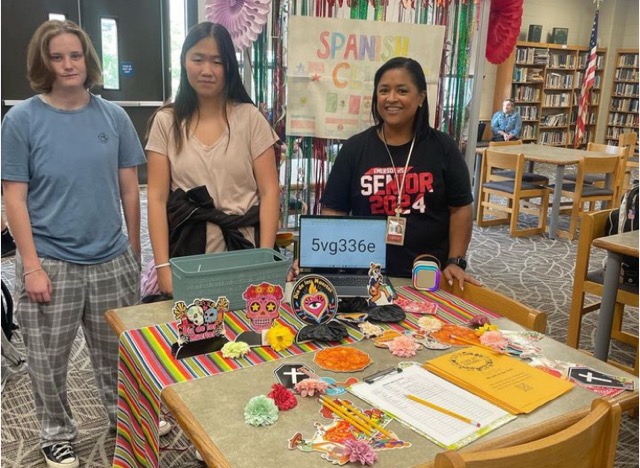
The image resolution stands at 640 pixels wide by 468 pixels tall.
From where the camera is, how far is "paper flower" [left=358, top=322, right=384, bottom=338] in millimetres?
1619

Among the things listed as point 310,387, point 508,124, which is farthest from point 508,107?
point 310,387

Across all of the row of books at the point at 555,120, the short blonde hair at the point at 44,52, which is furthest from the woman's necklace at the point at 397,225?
the row of books at the point at 555,120

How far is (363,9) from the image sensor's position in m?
2.88

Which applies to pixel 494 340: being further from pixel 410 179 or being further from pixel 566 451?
pixel 410 179

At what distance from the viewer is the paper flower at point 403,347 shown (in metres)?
1.51

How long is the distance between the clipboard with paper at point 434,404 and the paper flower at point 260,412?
0.66 ft

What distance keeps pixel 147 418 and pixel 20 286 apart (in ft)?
2.77

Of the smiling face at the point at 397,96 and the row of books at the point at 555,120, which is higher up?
the smiling face at the point at 397,96

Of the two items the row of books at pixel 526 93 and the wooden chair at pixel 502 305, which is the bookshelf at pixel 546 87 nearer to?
the row of books at pixel 526 93

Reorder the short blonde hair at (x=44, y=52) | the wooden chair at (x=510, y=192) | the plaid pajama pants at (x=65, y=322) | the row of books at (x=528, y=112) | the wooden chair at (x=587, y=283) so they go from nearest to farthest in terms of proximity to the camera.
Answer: the short blonde hair at (x=44, y=52) → the plaid pajama pants at (x=65, y=322) → the wooden chair at (x=587, y=283) → the wooden chair at (x=510, y=192) → the row of books at (x=528, y=112)

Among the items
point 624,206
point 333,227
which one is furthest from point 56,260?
point 624,206

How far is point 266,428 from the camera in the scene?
1178 mm

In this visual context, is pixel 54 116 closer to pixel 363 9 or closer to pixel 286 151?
pixel 286 151

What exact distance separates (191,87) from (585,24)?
448 inches
